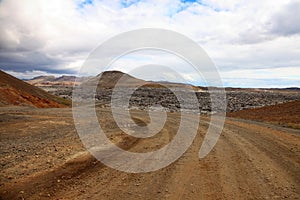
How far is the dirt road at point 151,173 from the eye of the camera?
6.52 m

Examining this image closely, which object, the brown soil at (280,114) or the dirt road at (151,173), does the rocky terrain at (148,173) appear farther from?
the brown soil at (280,114)

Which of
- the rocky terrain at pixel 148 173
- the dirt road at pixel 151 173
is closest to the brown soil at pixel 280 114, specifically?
the rocky terrain at pixel 148 173

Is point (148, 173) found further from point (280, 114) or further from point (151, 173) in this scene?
point (280, 114)

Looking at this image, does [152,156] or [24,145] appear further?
[24,145]

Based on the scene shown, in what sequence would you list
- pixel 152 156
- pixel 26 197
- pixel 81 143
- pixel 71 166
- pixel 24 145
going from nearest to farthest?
pixel 26 197 → pixel 71 166 → pixel 152 156 → pixel 24 145 → pixel 81 143

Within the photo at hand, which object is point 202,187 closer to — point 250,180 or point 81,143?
point 250,180

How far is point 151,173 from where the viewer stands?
26.1 feet

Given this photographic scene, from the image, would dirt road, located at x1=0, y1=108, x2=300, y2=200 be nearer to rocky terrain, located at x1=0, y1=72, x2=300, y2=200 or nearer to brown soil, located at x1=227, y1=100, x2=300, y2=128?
rocky terrain, located at x1=0, y1=72, x2=300, y2=200

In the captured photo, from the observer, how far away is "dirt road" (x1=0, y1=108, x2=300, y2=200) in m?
6.52

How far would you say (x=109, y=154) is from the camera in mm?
10078

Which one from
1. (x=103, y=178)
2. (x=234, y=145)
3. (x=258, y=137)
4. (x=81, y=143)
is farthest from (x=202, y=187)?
(x=258, y=137)

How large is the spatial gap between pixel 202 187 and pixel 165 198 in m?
1.15

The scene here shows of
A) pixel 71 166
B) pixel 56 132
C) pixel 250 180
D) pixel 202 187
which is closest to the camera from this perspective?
pixel 202 187

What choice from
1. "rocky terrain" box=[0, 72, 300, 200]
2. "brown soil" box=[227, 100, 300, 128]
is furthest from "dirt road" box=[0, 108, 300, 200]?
"brown soil" box=[227, 100, 300, 128]
